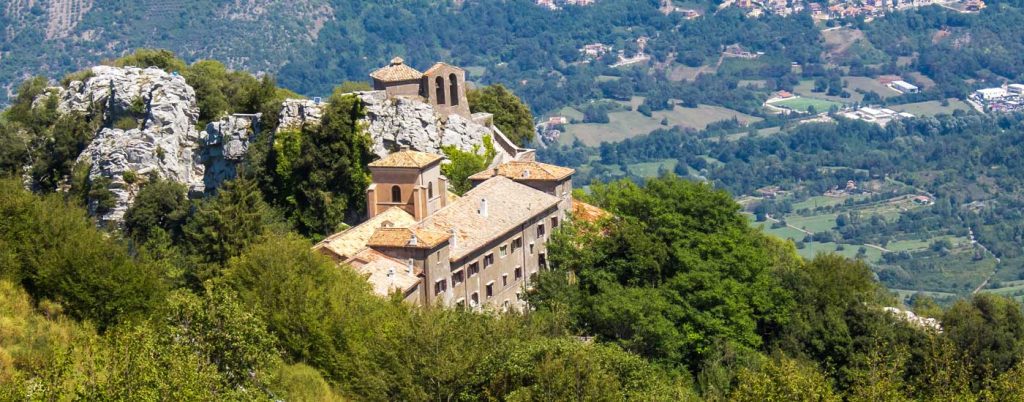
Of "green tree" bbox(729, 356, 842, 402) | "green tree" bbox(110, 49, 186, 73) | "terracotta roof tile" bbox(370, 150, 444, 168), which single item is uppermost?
"green tree" bbox(729, 356, 842, 402)

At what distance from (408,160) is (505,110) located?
18.3 m

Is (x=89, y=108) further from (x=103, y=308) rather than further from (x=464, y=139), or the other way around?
(x=103, y=308)

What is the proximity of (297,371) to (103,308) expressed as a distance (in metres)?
5.02

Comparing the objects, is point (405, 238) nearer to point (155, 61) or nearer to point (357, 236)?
point (357, 236)

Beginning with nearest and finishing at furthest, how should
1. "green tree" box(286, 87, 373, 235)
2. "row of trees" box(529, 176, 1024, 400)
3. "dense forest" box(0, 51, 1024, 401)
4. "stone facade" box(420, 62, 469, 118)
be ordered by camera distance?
1. "dense forest" box(0, 51, 1024, 401)
2. "row of trees" box(529, 176, 1024, 400)
3. "green tree" box(286, 87, 373, 235)
4. "stone facade" box(420, 62, 469, 118)

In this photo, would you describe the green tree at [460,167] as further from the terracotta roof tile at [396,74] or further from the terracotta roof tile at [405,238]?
the terracotta roof tile at [405,238]

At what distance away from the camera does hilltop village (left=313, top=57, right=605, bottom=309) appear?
4991 cm

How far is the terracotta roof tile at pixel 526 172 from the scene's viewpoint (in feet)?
193

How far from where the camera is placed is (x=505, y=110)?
73.7 m

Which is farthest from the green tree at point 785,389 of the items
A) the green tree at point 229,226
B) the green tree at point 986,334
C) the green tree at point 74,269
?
the green tree at point 229,226

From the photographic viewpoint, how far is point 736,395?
37.9 m

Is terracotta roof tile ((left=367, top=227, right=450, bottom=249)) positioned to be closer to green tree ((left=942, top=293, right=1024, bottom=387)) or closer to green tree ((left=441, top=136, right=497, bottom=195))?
green tree ((left=441, top=136, right=497, bottom=195))

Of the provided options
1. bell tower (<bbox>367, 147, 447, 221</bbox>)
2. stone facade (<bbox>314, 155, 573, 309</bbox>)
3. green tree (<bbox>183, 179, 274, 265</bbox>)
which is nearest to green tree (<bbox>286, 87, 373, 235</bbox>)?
stone facade (<bbox>314, 155, 573, 309</bbox>)

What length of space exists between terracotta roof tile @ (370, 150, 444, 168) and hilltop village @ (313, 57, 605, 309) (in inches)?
1.4
